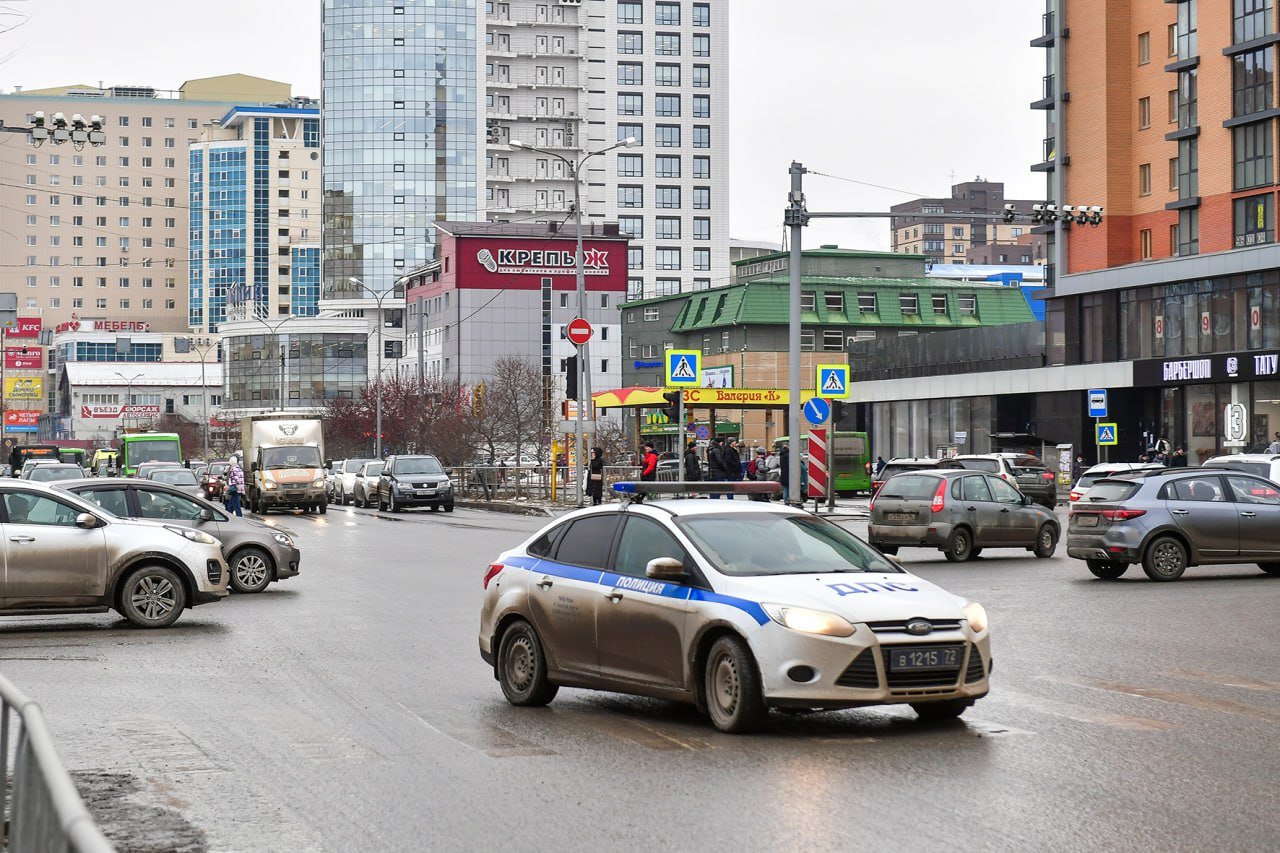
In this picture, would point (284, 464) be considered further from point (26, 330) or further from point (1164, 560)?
point (26, 330)

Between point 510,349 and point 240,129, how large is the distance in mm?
82805

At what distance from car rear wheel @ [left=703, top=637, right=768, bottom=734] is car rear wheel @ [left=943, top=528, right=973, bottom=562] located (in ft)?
54.1

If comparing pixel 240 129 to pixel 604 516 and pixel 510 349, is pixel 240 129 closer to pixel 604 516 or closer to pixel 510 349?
pixel 510 349

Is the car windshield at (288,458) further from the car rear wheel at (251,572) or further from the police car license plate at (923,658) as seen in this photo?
the police car license plate at (923,658)

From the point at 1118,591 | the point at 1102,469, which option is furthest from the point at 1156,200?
→ the point at 1118,591

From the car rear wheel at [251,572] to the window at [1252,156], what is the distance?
4479cm

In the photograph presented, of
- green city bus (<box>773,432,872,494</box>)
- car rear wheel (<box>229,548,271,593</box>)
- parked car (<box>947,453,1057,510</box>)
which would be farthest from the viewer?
green city bus (<box>773,432,872,494</box>)

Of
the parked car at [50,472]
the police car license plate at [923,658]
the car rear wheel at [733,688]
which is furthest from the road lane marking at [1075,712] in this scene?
the parked car at [50,472]

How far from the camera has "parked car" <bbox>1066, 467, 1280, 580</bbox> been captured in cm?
2173

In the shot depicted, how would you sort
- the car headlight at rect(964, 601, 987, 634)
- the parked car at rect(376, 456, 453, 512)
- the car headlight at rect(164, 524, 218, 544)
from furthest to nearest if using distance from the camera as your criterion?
1. the parked car at rect(376, 456, 453, 512)
2. the car headlight at rect(164, 524, 218, 544)
3. the car headlight at rect(964, 601, 987, 634)

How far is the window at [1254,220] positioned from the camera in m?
56.6

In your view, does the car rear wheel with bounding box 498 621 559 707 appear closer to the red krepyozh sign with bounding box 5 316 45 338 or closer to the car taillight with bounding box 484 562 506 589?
the car taillight with bounding box 484 562 506 589

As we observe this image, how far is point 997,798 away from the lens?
781 centimetres

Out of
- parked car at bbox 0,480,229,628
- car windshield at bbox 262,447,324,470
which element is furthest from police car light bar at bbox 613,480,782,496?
car windshield at bbox 262,447,324,470
